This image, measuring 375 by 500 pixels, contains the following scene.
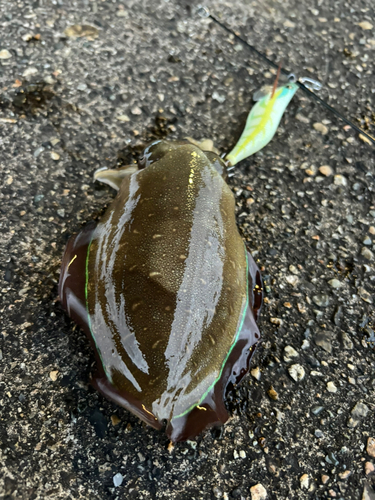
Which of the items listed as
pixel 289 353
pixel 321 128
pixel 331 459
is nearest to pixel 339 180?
pixel 321 128

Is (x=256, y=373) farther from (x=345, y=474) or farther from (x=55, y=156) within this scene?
(x=55, y=156)

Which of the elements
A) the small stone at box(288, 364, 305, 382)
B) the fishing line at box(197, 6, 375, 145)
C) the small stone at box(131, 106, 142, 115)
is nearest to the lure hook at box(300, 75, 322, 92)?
the fishing line at box(197, 6, 375, 145)

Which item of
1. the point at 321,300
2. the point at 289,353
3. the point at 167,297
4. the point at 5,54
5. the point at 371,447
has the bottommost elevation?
the point at 371,447

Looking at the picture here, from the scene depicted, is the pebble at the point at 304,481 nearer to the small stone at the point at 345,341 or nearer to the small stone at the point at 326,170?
the small stone at the point at 345,341

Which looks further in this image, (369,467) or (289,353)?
(289,353)

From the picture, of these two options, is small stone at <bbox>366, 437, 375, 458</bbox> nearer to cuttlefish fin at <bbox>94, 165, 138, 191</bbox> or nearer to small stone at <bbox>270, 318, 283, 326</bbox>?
small stone at <bbox>270, 318, 283, 326</bbox>

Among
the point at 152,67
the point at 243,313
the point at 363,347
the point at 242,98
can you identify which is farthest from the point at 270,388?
the point at 152,67

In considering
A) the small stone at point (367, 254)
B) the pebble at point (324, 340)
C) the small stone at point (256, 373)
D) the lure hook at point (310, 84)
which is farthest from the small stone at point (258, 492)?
the lure hook at point (310, 84)

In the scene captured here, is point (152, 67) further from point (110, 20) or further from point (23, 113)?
point (23, 113)
